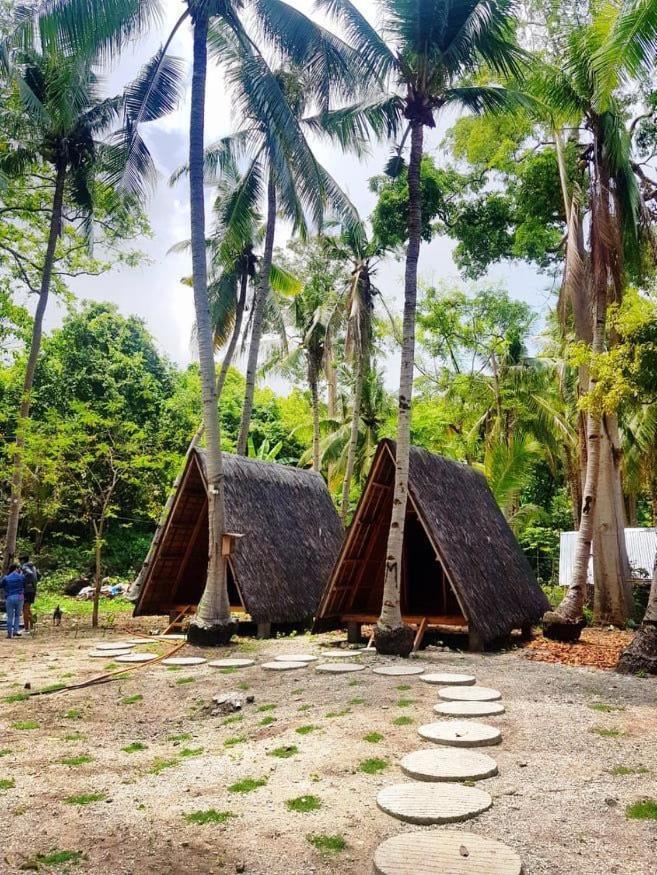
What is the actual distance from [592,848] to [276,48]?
469 inches

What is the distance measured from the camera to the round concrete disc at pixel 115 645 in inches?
396

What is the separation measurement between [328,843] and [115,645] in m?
7.75

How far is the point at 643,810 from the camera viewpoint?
3.68 m

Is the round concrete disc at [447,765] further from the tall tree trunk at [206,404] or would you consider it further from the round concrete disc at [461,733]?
the tall tree trunk at [206,404]

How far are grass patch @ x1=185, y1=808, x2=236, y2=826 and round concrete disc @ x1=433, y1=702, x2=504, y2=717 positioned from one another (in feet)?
8.30

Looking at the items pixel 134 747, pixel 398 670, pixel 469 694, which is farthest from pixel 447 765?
pixel 398 670

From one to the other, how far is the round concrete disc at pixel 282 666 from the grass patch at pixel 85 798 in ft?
13.3

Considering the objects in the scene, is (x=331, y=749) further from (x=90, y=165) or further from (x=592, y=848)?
(x=90, y=165)

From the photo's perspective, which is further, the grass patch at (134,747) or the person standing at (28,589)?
the person standing at (28,589)

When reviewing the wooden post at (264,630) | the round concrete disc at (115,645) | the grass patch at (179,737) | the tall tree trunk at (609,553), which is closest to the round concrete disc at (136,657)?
the round concrete disc at (115,645)

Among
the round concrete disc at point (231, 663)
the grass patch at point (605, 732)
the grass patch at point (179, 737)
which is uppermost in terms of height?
the grass patch at point (605, 732)

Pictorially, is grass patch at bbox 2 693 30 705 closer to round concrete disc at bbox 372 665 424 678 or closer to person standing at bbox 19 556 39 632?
round concrete disc at bbox 372 665 424 678

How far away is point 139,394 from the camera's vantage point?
23.4 metres

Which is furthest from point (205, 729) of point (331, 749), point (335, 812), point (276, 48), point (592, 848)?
point (276, 48)
